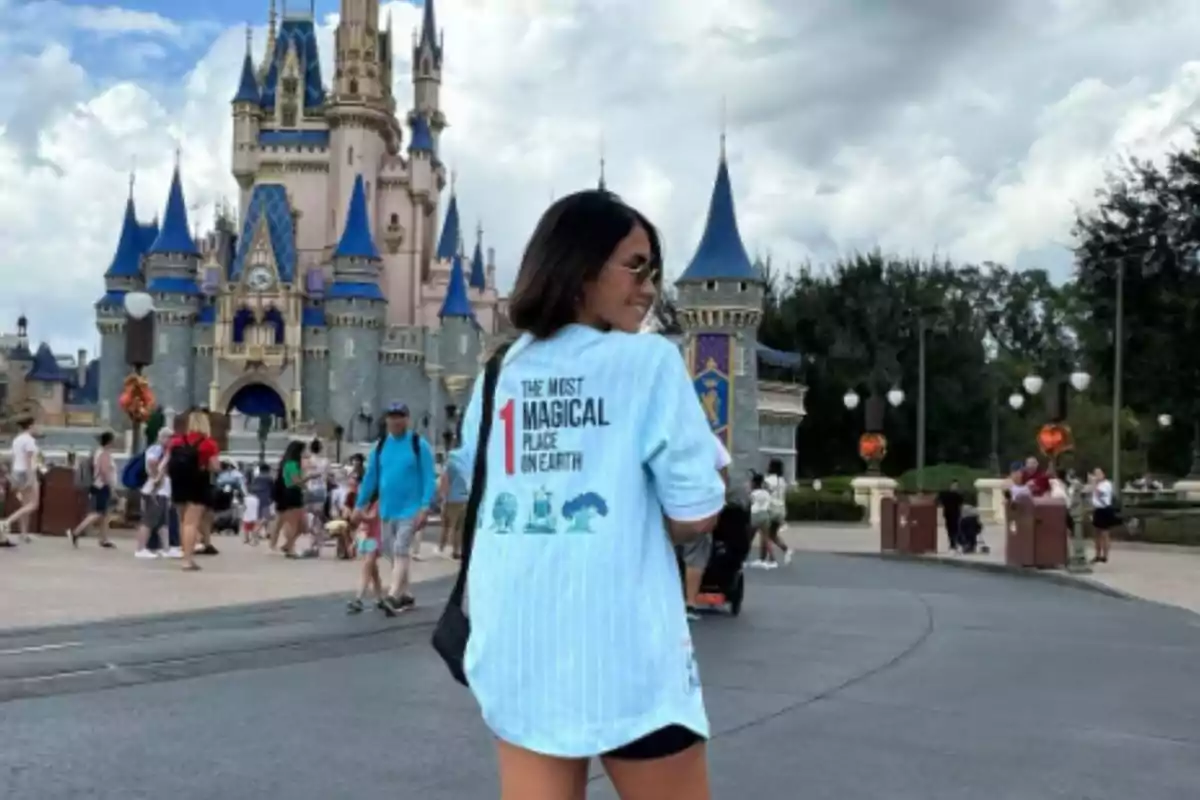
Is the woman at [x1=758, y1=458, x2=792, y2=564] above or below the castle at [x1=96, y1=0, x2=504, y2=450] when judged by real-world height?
below

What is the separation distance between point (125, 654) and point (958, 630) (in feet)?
20.8

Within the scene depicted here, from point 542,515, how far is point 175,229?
8074cm

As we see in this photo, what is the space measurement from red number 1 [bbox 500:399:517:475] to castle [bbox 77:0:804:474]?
6535 centimetres

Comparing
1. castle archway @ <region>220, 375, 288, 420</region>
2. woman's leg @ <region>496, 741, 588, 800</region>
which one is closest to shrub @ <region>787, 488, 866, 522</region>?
castle archway @ <region>220, 375, 288, 420</region>

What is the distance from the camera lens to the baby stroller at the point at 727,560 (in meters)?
12.6

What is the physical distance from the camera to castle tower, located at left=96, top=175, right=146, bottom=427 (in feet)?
247

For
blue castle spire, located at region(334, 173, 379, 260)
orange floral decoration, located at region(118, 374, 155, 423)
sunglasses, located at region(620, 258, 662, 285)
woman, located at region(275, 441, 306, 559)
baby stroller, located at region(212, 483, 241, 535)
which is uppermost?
blue castle spire, located at region(334, 173, 379, 260)

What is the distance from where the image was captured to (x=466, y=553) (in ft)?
9.52

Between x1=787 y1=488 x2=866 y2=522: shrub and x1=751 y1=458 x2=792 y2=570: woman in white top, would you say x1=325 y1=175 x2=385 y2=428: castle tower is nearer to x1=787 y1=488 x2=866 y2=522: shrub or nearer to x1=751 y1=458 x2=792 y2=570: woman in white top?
x1=787 y1=488 x2=866 y2=522: shrub

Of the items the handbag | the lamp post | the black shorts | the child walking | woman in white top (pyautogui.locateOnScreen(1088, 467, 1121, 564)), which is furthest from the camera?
woman in white top (pyautogui.locateOnScreen(1088, 467, 1121, 564))

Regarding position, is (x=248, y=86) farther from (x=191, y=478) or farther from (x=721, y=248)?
(x=191, y=478)

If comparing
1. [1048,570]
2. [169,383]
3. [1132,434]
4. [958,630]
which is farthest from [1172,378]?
[169,383]

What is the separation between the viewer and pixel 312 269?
263 ft

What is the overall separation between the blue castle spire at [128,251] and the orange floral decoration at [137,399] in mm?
63553
